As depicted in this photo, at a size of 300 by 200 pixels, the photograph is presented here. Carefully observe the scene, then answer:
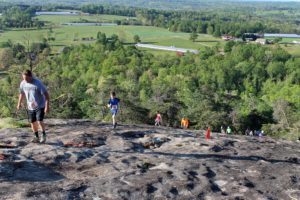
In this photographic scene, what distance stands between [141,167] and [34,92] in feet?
12.6

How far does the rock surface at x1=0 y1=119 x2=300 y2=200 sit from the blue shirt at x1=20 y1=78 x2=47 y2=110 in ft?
4.45

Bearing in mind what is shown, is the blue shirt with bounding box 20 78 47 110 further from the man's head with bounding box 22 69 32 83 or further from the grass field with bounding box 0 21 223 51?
the grass field with bounding box 0 21 223 51

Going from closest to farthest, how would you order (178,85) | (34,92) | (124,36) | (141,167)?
(141,167) < (34,92) < (178,85) < (124,36)

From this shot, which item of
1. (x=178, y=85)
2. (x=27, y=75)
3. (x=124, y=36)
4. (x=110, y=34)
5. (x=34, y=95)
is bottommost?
(x=178, y=85)

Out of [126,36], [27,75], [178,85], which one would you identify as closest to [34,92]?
[27,75]

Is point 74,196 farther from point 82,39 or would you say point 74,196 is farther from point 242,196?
point 82,39

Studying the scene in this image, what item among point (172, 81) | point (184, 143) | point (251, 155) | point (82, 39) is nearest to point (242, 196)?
point (251, 155)

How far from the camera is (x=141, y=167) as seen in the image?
1170cm

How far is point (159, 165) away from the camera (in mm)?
11922

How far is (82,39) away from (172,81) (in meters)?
69.1

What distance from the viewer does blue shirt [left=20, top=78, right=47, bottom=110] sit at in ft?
40.5

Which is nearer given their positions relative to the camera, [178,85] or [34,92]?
[34,92]

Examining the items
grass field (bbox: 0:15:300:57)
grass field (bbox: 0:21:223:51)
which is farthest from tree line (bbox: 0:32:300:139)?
grass field (bbox: 0:21:223:51)

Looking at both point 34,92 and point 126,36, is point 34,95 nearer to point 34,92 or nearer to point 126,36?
point 34,92
